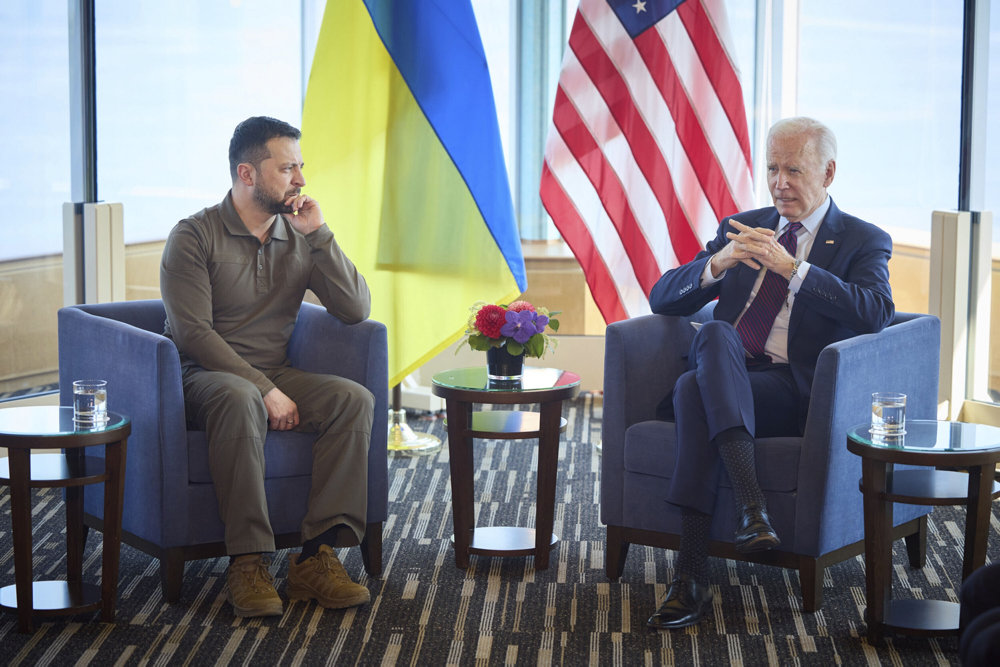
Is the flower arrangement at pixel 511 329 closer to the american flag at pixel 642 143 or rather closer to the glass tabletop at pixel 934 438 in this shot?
the glass tabletop at pixel 934 438

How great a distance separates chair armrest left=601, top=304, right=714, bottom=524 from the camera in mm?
3051

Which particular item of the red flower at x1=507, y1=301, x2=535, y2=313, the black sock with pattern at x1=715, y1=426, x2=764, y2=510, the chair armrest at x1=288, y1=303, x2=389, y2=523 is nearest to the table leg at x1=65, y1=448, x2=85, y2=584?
the chair armrest at x1=288, y1=303, x2=389, y2=523

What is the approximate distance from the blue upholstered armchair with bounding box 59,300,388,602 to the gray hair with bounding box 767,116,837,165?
4.29 ft

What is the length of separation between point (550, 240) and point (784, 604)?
10.7 feet

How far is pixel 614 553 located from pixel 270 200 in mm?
1411

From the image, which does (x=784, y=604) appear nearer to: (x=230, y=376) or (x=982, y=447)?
(x=982, y=447)

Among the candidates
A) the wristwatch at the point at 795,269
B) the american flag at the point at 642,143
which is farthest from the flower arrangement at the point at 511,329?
the american flag at the point at 642,143

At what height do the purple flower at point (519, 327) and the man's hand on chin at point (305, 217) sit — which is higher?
the man's hand on chin at point (305, 217)

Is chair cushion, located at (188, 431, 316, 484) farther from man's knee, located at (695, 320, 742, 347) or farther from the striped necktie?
the striped necktie

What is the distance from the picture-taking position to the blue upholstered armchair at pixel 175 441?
2803 millimetres

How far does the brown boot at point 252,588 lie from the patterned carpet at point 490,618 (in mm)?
32

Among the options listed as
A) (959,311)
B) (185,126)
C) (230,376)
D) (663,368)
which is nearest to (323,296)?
(230,376)

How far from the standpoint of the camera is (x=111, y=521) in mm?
2699

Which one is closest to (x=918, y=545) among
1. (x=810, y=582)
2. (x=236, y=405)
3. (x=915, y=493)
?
(x=810, y=582)
